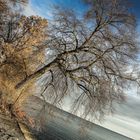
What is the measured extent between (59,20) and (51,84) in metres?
5.77

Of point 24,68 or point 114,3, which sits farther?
point 24,68

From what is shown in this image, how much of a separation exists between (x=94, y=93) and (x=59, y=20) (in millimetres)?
6922

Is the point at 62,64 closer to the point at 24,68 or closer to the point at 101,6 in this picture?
the point at 24,68


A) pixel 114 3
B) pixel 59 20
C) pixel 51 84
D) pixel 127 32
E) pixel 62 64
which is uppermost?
pixel 114 3

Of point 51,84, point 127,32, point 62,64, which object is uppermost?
point 127,32

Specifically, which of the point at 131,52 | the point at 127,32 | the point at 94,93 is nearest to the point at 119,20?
the point at 127,32

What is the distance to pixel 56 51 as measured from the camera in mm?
24250

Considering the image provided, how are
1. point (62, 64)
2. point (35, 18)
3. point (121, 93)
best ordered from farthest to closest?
point (35, 18) < point (62, 64) < point (121, 93)

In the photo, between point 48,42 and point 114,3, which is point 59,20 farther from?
point 114,3

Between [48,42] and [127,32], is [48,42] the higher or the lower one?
the lower one

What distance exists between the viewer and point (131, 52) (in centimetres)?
2350

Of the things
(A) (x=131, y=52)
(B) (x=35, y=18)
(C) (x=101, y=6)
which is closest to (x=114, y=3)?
(C) (x=101, y=6)

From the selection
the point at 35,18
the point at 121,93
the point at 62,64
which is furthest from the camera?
the point at 35,18

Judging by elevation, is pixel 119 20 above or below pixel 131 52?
above
